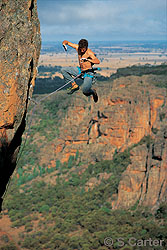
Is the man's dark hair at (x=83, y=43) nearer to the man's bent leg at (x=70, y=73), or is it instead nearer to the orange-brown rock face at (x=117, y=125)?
the man's bent leg at (x=70, y=73)

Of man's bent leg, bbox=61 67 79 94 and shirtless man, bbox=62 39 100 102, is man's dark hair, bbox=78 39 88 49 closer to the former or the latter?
shirtless man, bbox=62 39 100 102

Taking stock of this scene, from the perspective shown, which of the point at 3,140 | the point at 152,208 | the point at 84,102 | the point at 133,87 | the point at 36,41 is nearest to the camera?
the point at 3,140

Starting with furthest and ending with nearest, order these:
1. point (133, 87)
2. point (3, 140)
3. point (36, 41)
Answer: point (133, 87) → point (36, 41) → point (3, 140)

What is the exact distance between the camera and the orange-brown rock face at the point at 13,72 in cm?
588

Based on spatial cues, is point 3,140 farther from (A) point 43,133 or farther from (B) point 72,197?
(A) point 43,133

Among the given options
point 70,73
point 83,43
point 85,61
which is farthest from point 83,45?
point 70,73

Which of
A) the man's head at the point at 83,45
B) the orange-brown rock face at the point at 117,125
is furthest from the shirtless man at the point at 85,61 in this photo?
the orange-brown rock face at the point at 117,125

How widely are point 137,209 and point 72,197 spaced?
8.00 m

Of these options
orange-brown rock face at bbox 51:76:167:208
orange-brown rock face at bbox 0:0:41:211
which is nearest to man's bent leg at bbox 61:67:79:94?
orange-brown rock face at bbox 0:0:41:211

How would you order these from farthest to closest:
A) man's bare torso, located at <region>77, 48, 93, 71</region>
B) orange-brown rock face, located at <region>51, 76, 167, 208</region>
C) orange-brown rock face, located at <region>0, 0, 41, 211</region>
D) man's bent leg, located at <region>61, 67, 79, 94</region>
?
orange-brown rock face, located at <region>51, 76, 167, 208</region> → man's bent leg, located at <region>61, 67, 79, 94</region> → man's bare torso, located at <region>77, 48, 93, 71</region> → orange-brown rock face, located at <region>0, 0, 41, 211</region>

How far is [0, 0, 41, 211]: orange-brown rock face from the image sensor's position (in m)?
5.88

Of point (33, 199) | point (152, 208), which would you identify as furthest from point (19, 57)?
point (33, 199)

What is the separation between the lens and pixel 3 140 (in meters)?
5.96

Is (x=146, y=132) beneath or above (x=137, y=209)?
above
